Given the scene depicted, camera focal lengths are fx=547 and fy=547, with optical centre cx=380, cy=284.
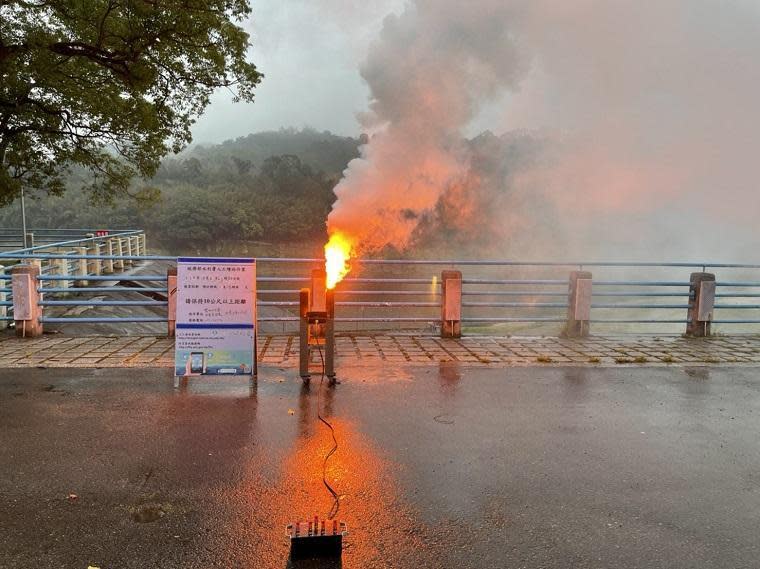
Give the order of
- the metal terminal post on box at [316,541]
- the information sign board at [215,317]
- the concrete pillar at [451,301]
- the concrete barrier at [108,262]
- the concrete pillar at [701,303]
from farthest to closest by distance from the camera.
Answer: the concrete barrier at [108,262]
the concrete pillar at [701,303]
the concrete pillar at [451,301]
the information sign board at [215,317]
the metal terminal post on box at [316,541]

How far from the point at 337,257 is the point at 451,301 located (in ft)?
9.77

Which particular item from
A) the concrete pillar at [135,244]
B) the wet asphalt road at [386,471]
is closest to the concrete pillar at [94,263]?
the concrete pillar at [135,244]

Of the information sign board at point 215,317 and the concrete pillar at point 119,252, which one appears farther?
the concrete pillar at point 119,252

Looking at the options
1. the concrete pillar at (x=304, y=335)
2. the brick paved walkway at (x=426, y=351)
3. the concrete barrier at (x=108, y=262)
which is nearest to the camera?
the concrete pillar at (x=304, y=335)

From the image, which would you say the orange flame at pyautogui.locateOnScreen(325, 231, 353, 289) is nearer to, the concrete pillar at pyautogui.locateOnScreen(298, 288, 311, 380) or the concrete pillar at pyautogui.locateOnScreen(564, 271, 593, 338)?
the concrete pillar at pyautogui.locateOnScreen(298, 288, 311, 380)

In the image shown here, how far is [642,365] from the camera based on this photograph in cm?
802

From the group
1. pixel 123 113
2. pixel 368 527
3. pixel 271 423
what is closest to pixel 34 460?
pixel 271 423

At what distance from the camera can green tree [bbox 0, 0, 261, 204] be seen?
12.0m

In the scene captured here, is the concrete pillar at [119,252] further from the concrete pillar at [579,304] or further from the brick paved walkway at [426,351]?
the concrete pillar at [579,304]

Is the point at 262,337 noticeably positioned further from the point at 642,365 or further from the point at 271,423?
the point at 642,365

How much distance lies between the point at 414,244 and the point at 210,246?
4776 cm

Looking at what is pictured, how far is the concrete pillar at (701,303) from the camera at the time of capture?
32.8 feet

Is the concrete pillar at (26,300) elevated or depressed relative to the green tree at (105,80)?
depressed

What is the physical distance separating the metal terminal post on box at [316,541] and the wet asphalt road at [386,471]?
0.08 metres
